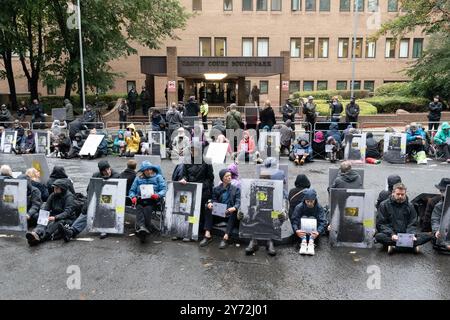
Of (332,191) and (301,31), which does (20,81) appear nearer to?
(301,31)

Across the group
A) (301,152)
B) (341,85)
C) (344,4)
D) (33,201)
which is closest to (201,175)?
(33,201)

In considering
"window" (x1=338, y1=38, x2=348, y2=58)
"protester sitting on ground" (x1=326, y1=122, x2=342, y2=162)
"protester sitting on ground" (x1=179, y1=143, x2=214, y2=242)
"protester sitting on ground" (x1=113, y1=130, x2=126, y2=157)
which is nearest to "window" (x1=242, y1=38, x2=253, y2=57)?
"window" (x1=338, y1=38, x2=348, y2=58)

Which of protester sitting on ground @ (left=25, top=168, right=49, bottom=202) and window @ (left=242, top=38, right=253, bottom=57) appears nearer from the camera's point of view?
protester sitting on ground @ (left=25, top=168, right=49, bottom=202)

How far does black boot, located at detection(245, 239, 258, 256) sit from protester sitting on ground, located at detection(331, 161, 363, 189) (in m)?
2.09

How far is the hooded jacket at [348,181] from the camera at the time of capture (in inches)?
348

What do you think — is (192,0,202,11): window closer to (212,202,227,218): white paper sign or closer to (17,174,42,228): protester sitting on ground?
(17,174,42,228): protester sitting on ground

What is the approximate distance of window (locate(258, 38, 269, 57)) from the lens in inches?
1668

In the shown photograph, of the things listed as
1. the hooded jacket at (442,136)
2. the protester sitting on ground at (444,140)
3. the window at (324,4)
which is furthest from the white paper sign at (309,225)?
the window at (324,4)

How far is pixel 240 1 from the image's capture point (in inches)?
1633

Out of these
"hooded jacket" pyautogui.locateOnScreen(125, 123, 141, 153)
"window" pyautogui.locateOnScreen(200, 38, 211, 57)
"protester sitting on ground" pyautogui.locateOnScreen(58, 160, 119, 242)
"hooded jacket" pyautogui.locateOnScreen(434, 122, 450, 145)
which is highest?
"window" pyautogui.locateOnScreen(200, 38, 211, 57)

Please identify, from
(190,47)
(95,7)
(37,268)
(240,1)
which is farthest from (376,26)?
(37,268)

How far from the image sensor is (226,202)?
8.45 metres
